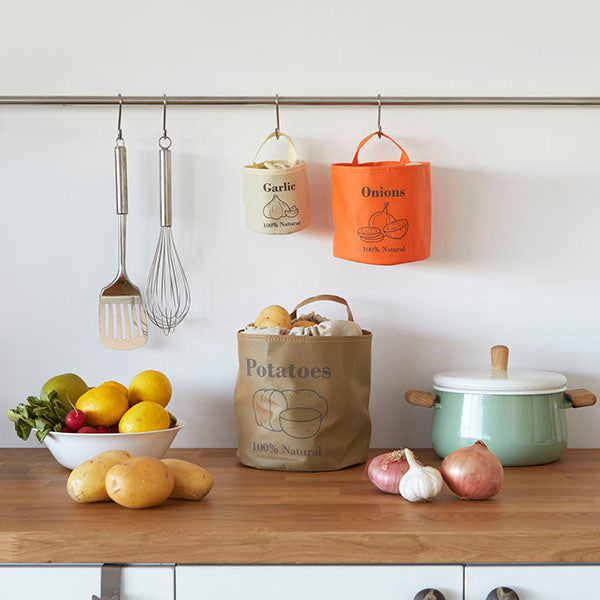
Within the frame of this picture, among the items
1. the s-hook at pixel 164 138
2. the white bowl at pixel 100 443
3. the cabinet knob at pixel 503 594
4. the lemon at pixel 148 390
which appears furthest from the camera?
the s-hook at pixel 164 138

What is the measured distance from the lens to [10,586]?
3.24 feet

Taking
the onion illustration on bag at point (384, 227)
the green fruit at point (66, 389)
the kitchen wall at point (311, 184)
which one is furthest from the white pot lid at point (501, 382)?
the green fruit at point (66, 389)

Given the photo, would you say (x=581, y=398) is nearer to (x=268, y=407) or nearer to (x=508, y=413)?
(x=508, y=413)

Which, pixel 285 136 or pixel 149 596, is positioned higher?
pixel 285 136

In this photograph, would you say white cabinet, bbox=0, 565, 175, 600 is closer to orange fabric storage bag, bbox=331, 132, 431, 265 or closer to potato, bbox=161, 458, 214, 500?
potato, bbox=161, 458, 214, 500

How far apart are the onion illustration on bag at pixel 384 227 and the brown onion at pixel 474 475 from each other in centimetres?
41

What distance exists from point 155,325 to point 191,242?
163 mm

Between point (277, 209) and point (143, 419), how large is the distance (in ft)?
1.34

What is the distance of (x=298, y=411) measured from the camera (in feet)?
4.17

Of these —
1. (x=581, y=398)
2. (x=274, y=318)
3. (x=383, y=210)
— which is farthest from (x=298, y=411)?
(x=581, y=398)

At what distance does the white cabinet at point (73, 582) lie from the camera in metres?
0.98

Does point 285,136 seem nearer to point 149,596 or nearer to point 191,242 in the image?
point 191,242

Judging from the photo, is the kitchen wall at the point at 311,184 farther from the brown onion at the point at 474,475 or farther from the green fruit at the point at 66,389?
the brown onion at the point at 474,475

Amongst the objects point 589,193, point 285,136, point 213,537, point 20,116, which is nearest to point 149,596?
point 213,537
